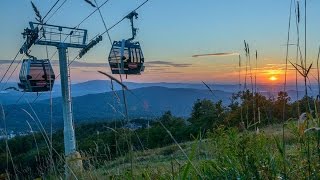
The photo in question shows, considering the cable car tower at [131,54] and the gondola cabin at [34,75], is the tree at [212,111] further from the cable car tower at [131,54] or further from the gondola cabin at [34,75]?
the gondola cabin at [34,75]

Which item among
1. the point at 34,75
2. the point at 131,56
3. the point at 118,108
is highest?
the point at 131,56

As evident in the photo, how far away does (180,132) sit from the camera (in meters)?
32.7

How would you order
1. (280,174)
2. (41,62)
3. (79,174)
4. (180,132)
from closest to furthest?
(280,174), (79,174), (41,62), (180,132)

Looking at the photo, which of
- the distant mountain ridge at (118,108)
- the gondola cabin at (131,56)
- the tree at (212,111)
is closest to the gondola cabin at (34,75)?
the gondola cabin at (131,56)

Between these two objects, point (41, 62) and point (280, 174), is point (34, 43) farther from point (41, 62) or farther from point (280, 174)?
point (280, 174)

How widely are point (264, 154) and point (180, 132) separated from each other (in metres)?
30.9

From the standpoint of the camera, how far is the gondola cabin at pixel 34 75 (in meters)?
20.6

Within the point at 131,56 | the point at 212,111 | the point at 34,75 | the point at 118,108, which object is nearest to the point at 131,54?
the point at 131,56

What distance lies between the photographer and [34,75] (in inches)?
824

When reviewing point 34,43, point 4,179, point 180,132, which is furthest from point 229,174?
point 180,132

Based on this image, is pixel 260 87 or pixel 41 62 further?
pixel 41 62

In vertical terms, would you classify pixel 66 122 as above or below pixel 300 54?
below

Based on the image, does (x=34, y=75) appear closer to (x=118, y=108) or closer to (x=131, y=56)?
(x=131, y=56)

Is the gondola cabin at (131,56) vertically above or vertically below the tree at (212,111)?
above
